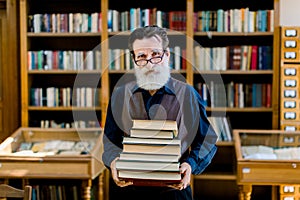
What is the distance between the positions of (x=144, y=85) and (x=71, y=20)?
309cm

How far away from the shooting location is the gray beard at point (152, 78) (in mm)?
1554

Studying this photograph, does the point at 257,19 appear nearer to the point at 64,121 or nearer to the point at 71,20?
the point at 71,20

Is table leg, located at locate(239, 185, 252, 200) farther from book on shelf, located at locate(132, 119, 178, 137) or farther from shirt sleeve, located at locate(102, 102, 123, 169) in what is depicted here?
book on shelf, located at locate(132, 119, 178, 137)

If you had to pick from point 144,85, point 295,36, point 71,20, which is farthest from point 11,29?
point 144,85

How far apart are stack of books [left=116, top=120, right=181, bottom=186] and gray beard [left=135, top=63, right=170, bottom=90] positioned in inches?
6.1

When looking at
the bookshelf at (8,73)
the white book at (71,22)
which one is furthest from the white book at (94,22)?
the bookshelf at (8,73)

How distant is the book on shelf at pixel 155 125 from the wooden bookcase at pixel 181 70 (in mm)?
2917

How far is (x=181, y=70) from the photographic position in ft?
14.7

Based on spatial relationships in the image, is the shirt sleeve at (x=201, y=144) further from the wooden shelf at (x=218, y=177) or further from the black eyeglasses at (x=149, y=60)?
the wooden shelf at (x=218, y=177)

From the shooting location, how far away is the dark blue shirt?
1597mm

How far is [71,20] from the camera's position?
452 cm

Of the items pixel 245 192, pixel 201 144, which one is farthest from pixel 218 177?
pixel 201 144

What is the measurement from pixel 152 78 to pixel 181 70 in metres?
2.93

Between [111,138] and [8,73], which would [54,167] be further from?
[111,138]
